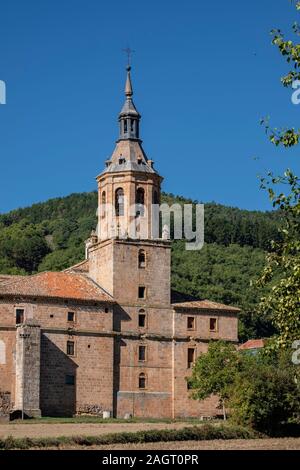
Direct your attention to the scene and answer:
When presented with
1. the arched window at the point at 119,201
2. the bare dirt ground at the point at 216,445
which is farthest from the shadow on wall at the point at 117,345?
the bare dirt ground at the point at 216,445

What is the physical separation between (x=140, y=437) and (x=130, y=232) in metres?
29.9

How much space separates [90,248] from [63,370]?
36.8 ft

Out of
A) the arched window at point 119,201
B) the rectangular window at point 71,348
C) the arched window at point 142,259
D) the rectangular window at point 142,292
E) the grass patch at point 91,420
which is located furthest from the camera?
the arched window at point 119,201

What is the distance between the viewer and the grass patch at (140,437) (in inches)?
1638

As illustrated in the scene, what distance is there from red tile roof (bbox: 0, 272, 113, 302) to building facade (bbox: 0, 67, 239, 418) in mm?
87

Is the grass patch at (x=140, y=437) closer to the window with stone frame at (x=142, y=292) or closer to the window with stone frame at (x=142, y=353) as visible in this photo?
the window with stone frame at (x=142, y=353)

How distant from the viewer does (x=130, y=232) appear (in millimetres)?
74188

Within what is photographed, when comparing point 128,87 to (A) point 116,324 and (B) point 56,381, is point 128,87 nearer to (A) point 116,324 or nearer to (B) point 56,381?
(A) point 116,324

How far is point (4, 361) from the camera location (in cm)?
6838

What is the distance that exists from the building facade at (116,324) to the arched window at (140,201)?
0.07 m

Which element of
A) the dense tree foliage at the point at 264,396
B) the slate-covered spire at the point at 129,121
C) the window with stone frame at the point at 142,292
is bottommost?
the dense tree foliage at the point at 264,396

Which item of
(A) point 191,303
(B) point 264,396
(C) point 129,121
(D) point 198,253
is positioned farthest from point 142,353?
(D) point 198,253
